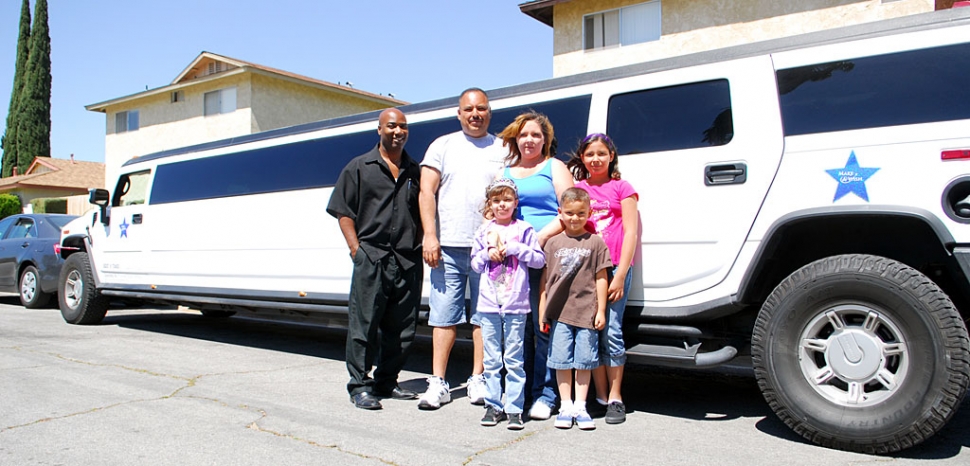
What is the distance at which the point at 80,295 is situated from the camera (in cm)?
884

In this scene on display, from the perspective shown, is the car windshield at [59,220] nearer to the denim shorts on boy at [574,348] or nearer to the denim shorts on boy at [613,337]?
the denim shorts on boy at [574,348]

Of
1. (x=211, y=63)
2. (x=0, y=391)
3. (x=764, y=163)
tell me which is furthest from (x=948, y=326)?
(x=211, y=63)

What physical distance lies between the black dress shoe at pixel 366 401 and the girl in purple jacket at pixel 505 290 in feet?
2.41

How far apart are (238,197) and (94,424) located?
310 cm

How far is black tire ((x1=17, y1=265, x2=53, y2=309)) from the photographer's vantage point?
1100 centimetres

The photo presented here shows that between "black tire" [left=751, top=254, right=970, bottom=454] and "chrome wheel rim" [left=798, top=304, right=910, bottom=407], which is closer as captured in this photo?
"black tire" [left=751, top=254, right=970, bottom=454]

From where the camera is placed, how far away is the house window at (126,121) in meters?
29.1

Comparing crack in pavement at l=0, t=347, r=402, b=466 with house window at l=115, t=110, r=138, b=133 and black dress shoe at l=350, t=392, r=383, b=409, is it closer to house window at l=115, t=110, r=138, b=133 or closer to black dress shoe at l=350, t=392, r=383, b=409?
Result: black dress shoe at l=350, t=392, r=383, b=409

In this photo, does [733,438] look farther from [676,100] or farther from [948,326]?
[676,100]

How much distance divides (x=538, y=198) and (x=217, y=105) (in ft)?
79.4

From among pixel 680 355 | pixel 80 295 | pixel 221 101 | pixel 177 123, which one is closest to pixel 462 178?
pixel 680 355

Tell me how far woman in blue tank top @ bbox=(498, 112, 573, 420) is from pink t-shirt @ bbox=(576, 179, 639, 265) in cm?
19

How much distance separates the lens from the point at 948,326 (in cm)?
341

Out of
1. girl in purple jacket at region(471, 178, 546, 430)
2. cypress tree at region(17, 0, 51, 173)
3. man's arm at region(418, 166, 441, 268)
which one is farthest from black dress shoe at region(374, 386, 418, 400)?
cypress tree at region(17, 0, 51, 173)
